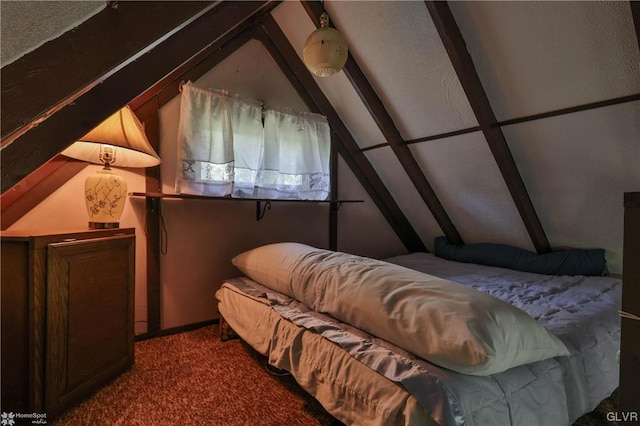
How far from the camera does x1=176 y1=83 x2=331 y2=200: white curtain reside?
7.27 feet

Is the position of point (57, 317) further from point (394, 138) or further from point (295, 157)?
point (394, 138)

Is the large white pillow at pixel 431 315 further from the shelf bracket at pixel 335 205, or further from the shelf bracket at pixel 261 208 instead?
the shelf bracket at pixel 335 205

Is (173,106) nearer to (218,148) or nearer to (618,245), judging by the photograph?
(218,148)

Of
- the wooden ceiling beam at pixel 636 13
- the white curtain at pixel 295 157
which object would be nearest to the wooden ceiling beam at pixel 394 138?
the white curtain at pixel 295 157

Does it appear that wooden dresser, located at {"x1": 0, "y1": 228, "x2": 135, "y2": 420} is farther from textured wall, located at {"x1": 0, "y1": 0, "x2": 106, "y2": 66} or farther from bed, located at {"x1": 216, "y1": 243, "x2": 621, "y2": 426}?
textured wall, located at {"x1": 0, "y1": 0, "x2": 106, "y2": 66}

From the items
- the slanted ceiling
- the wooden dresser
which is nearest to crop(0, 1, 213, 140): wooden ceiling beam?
the slanted ceiling

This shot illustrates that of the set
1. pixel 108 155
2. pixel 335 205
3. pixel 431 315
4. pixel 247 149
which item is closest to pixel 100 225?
pixel 108 155

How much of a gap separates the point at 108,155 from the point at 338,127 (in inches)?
81.7

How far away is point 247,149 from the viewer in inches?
98.4

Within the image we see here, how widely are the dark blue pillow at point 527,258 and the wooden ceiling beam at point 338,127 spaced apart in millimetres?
481

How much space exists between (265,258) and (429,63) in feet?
5.84

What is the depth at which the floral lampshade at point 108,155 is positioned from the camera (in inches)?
57.7

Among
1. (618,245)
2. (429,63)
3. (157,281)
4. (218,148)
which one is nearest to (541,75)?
(429,63)

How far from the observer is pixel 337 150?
10.3 feet
